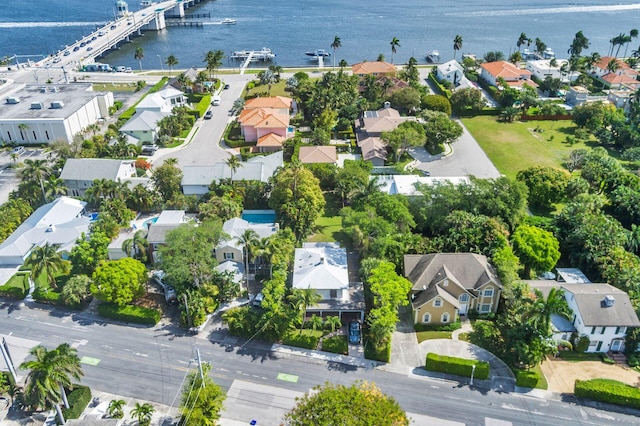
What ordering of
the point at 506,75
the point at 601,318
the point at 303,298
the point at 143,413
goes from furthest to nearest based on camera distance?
the point at 506,75 → the point at 303,298 → the point at 601,318 → the point at 143,413

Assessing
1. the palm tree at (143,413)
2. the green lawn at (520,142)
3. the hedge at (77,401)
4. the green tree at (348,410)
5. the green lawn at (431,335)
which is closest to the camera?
the green tree at (348,410)

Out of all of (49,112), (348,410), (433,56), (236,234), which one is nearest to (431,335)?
(348,410)

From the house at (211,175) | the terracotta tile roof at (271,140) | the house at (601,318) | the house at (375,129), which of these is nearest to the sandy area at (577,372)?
the house at (601,318)

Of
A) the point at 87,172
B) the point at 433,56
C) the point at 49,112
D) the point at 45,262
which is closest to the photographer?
the point at 45,262

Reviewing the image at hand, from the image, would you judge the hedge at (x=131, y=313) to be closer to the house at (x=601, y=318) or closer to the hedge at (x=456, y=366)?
the hedge at (x=456, y=366)

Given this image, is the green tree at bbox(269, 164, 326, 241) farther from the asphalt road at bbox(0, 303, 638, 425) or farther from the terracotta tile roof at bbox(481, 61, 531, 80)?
the terracotta tile roof at bbox(481, 61, 531, 80)

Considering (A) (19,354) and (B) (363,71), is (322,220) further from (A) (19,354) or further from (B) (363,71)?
(B) (363,71)

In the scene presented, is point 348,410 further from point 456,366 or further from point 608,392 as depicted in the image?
point 608,392

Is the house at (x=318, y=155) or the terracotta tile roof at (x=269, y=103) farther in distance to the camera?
the terracotta tile roof at (x=269, y=103)
